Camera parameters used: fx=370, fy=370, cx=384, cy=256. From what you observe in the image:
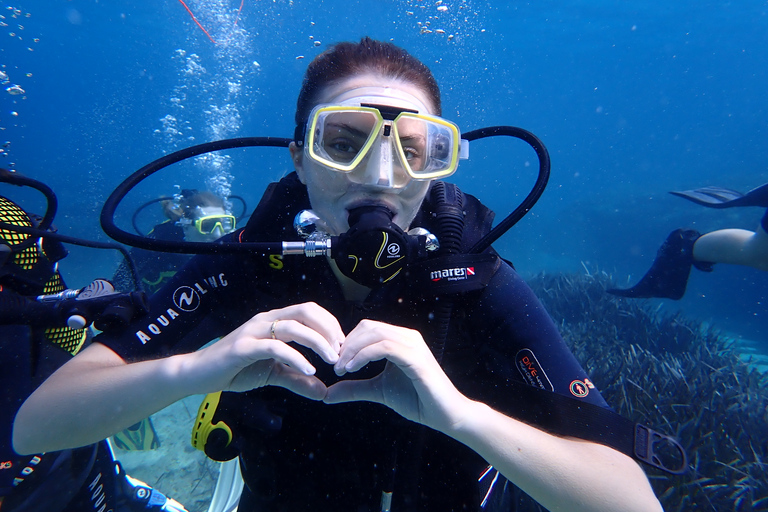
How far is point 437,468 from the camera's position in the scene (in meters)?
1.97

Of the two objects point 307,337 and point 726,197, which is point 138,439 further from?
point 726,197

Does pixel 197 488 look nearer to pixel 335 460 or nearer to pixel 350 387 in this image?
pixel 335 460

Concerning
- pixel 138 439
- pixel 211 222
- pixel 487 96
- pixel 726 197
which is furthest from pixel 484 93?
pixel 138 439

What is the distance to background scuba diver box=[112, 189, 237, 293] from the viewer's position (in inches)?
247

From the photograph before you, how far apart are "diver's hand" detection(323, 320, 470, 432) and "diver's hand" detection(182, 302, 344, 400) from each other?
0.07m

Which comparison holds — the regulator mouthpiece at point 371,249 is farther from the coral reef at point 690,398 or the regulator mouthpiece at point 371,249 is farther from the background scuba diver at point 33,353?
the coral reef at point 690,398

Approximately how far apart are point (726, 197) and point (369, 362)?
930cm

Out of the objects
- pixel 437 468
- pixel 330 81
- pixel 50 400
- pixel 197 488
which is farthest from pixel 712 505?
pixel 197 488

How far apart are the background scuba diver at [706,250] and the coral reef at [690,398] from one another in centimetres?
97

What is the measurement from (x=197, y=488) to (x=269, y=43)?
5850 centimetres

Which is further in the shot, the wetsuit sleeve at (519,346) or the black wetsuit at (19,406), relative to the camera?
the black wetsuit at (19,406)

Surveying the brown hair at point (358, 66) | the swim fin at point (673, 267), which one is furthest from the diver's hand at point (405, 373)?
the swim fin at point (673, 267)

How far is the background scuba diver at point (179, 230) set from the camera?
629 cm

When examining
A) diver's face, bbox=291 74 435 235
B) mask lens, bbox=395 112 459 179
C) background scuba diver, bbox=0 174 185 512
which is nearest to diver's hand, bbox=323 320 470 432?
diver's face, bbox=291 74 435 235
